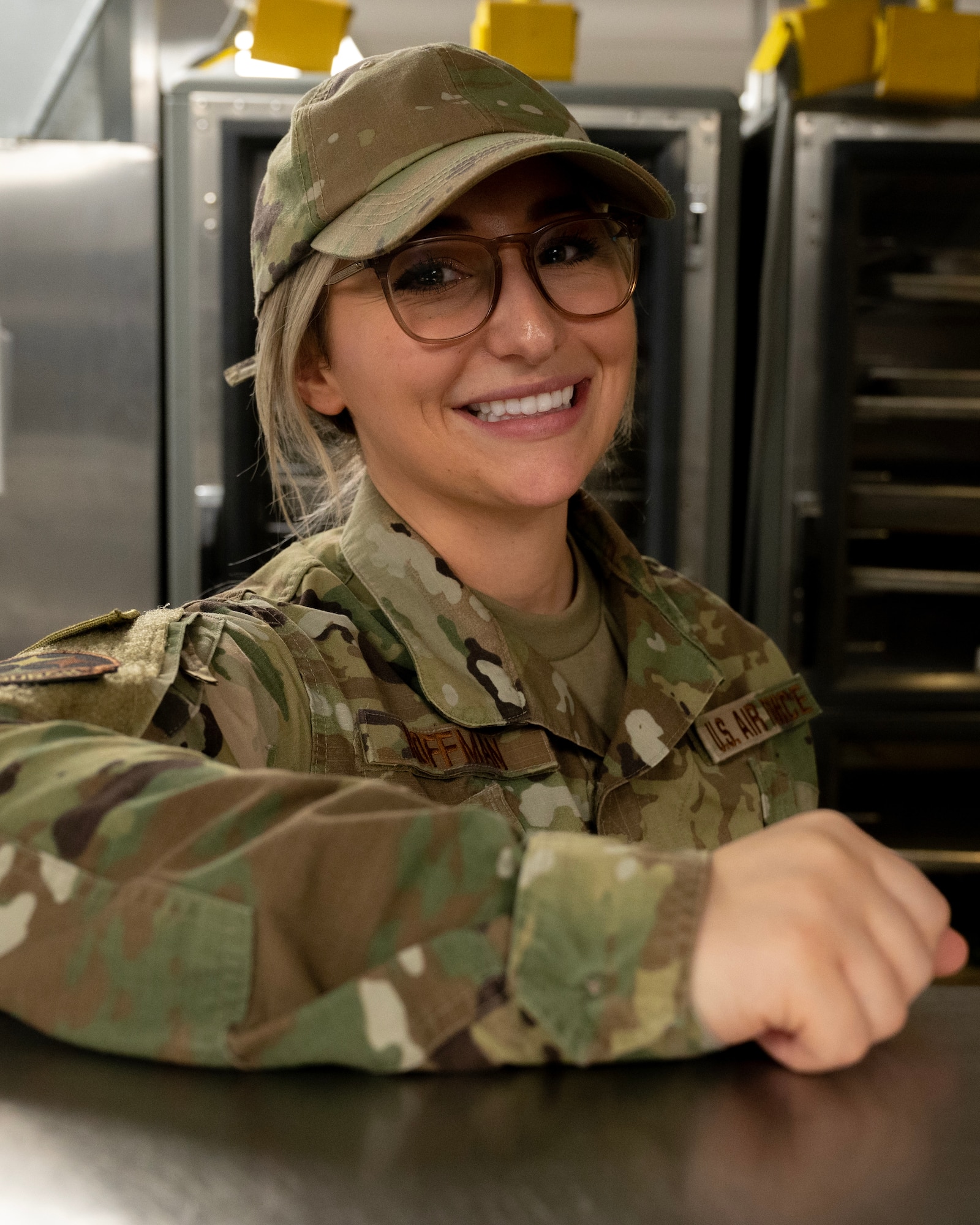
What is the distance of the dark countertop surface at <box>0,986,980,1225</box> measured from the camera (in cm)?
39

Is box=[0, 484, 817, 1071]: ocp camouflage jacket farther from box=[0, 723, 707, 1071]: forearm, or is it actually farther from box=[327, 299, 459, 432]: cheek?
box=[327, 299, 459, 432]: cheek

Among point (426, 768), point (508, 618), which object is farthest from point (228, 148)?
point (426, 768)

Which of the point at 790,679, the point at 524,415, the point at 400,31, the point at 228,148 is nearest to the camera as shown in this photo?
the point at 524,415

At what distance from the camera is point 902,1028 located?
55cm

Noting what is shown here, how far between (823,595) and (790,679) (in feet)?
5.10

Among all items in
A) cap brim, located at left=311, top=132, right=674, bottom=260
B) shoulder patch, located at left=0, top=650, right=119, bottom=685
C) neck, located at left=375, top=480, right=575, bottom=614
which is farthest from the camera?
neck, located at left=375, top=480, right=575, bottom=614

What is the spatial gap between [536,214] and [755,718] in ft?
1.86

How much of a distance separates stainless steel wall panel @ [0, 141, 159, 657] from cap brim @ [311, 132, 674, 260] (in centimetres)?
174

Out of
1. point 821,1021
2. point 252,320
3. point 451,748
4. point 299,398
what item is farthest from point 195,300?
point 821,1021

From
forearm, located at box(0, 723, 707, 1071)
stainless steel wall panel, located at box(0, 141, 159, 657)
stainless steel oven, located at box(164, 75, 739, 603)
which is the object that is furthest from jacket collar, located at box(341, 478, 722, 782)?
stainless steel wall panel, located at box(0, 141, 159, 657)

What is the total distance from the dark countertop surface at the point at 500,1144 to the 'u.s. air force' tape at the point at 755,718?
76 centimetres

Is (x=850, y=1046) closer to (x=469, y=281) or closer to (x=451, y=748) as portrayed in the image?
(x=451, y=748)

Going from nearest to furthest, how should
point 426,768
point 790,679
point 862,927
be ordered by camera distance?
point 862,927 < point 426,768 < point 790,679

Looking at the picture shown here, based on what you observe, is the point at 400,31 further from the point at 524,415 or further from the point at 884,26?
the point at 524,415
